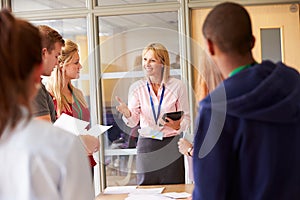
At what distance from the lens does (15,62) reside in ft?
3.35

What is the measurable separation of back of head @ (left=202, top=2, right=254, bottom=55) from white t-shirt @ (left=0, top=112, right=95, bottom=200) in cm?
48

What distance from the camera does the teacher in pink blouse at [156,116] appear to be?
2.63 meters

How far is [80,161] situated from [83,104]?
5.50ft

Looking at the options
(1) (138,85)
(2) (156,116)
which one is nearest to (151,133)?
(2) (156,116)

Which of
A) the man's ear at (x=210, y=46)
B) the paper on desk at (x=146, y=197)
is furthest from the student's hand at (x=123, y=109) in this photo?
the man's ear at (x=210, y=46)

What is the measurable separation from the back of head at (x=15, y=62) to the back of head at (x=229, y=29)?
480 millimetres

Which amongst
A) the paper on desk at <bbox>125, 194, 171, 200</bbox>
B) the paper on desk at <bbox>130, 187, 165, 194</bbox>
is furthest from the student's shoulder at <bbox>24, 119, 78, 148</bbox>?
the paper on desk at <bbox>130, 187, 165, 194</bbox>

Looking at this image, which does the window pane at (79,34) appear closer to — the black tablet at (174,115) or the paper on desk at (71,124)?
the black tablet at (174,115)

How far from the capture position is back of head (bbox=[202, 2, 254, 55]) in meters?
1.25

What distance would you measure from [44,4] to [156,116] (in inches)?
74.9

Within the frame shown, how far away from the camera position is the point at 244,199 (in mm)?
1280

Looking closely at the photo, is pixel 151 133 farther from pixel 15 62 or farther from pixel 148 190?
pixel 15 62

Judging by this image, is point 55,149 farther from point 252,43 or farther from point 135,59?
point 135,59

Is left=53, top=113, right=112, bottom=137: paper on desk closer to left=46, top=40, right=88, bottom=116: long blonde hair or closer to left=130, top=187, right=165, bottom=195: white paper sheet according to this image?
left=130, top=187, right=165, bottom=195: white paper sheet
